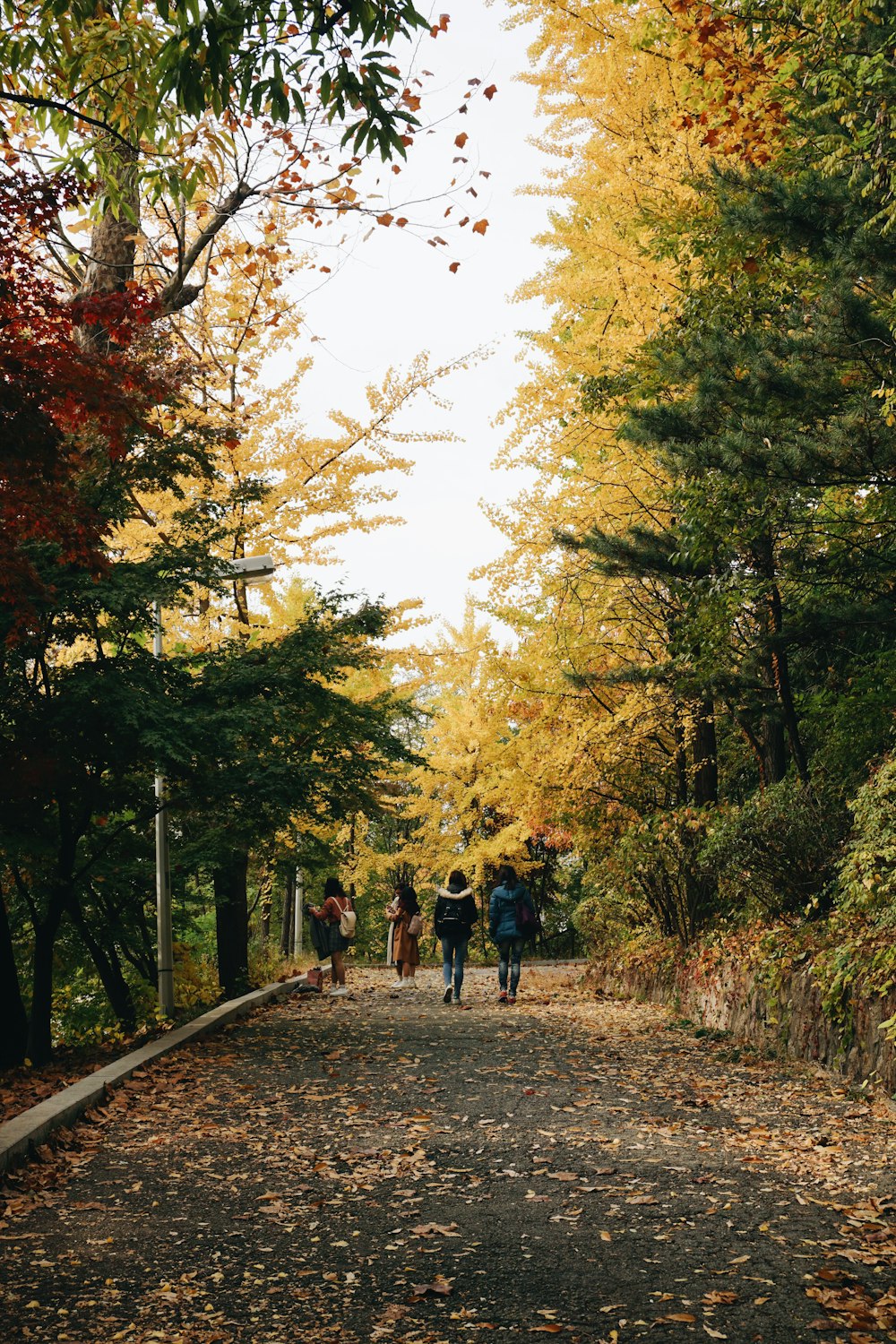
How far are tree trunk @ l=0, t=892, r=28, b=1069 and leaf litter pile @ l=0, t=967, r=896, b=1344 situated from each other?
1.33m

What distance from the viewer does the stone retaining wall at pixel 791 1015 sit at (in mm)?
8047

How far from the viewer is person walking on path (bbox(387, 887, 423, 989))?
58.4ft

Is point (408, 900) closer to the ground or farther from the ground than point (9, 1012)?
farther from the ground

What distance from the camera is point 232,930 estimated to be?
653 inches

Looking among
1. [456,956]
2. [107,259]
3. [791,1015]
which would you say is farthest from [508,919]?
[107,259]

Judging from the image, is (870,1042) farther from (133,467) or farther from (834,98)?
(133,467)

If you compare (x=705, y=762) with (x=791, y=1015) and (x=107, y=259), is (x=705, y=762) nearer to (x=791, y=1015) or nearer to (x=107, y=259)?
(x=791, y=1015)

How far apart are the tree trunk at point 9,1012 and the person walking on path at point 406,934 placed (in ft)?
26.1

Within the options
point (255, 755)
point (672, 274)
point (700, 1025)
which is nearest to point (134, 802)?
point (255, 755)

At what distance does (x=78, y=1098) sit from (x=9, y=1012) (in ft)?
9.65

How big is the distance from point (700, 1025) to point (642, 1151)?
5.93 m

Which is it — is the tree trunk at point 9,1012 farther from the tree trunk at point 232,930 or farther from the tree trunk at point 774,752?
the tree trunk at point 774,752

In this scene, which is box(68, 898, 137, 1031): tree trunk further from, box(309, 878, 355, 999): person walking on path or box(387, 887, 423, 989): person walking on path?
box(387, 887, 423, 989): person walking on path

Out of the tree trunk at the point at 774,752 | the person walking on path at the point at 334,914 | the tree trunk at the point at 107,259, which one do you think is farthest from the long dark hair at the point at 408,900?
the tree trunk at the point at 107,259
